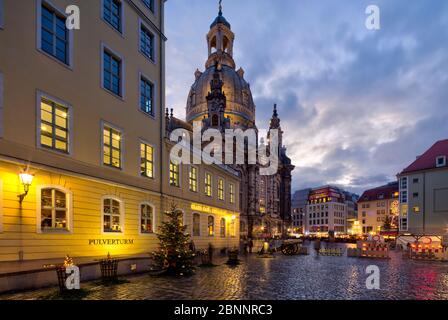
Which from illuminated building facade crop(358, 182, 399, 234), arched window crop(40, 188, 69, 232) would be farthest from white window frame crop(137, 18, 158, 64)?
illuminated building facade crop(358, 182, 399, 234)

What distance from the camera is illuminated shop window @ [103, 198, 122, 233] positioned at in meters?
16.4

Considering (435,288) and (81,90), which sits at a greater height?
(81,90)

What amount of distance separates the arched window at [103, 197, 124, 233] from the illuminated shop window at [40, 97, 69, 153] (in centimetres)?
369

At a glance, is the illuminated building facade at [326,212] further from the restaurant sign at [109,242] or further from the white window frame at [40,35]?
the white window frame at [40,35]

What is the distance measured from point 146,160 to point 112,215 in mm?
4636

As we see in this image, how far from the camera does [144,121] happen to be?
20.2m

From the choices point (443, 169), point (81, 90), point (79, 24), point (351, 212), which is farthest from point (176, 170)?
point (351, 212)

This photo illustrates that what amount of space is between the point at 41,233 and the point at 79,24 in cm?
949

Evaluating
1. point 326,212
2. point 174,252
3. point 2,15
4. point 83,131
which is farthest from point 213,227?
point 326,212

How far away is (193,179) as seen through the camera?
27.3 m

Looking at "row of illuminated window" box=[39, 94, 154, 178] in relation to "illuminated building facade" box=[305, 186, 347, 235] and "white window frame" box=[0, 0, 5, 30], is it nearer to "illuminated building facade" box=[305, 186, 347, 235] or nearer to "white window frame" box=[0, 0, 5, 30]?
"white window frame" box=[0, 0, 5, 30]

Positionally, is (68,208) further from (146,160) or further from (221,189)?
(221,189)

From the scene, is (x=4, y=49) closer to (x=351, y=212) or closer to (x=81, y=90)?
(x=81, y=90)
